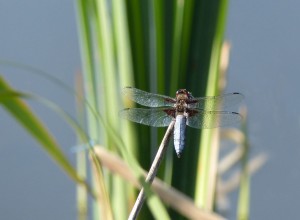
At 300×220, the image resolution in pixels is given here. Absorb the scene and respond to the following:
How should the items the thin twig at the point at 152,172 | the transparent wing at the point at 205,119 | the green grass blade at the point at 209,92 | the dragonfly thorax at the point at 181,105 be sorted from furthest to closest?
the green grass blade at the point at 209,92 → the transparent wing at the point at 205,119 → the dragonfly thorax at the point at 181,105 → the thin twig at the point at 152,172

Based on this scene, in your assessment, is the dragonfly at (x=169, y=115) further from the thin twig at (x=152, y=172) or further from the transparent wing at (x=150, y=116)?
the thin twig at (x=152, y=172)

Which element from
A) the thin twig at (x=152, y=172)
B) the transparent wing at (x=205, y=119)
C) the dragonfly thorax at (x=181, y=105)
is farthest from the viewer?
the transparent wing at (x=205, y=119)

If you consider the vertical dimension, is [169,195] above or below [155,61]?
below

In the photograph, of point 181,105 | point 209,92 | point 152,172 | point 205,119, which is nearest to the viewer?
point 152,172

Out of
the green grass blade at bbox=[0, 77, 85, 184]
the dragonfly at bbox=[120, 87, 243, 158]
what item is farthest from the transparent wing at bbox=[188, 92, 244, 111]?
the green grass blade at bbox=[0, 77, 85, 184]

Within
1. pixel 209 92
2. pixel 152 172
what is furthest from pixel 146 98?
pixel 152 172

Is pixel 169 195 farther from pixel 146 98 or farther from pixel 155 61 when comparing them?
pixel 155 61

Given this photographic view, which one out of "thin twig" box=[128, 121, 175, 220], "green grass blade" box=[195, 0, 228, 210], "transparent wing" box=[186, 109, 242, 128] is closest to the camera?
"thin twig" box=[128, 121, 175, 220]

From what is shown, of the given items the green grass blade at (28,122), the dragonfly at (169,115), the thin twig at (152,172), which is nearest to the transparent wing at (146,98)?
the dragonfly at (169,115)

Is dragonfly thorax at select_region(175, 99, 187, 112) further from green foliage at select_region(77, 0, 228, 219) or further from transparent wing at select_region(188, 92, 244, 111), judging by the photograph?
green foliage at select_region(77, 0, 228, 219)
